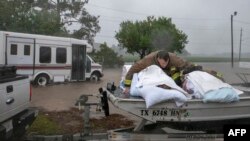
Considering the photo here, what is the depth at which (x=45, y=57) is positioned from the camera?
68.6ft

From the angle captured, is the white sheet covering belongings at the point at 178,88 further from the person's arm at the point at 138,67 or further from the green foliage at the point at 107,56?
the green foliage at the point at 107,56

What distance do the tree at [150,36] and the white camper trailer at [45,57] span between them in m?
17.6

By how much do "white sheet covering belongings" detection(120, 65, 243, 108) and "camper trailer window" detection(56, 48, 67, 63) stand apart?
15638 mm

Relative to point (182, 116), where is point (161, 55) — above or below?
above

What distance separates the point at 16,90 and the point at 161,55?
2.49 meters

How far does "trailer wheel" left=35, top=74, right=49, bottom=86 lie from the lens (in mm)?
20673

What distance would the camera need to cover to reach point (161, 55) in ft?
21.6

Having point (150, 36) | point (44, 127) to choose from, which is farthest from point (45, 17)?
point (44, 127)

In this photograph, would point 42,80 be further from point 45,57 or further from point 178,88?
point 178,88

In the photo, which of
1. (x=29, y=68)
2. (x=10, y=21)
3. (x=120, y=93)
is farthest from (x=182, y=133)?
(x=10, y=21)

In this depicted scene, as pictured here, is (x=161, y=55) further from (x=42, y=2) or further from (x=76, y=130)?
(x=42, y=2)

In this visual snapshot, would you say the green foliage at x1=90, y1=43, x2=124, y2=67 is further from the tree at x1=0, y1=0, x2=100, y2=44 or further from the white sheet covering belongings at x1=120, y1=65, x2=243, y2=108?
the white sheet covering belongings at x1=120, y1=65, x2=243, y2=108

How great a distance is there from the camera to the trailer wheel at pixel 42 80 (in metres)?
20.7

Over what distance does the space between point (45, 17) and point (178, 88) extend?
3091cm
